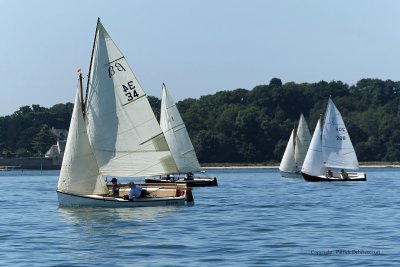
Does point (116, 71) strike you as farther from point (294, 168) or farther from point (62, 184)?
point (294, 168)

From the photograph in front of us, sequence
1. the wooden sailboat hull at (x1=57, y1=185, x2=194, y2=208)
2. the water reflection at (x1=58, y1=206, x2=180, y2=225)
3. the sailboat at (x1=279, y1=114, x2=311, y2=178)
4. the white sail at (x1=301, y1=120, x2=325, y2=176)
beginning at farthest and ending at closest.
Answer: the sailboat at (x1=279, y1=114, x2=311, y2=178), the white sail at (x1=301, y1=120, x2=325, y2=176), the wooden sailboat hull at (x1=57, y1=185, x2=194, y2=208), the water reflection at (x1=58, y1=206, x2=180, y2=225)

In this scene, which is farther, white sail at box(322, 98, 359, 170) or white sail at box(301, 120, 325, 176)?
white sail at box(322, 98, 359, 170)

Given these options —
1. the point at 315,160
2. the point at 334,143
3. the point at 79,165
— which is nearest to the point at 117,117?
the point at 79,165

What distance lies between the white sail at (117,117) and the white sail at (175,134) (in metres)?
29.5

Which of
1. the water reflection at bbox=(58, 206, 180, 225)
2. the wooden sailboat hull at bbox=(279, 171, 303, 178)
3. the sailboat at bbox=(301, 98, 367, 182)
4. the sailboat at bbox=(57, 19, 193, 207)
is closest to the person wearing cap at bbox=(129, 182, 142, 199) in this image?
the water reflection at bbox=(58, 206, 180, 225)

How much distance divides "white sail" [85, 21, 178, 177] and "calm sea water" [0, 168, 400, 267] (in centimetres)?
377

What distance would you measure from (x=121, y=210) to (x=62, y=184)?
11.0 ft

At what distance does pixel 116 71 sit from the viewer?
55.1 metres

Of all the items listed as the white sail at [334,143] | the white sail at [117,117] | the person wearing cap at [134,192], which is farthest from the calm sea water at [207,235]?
the white sail at [334,143]

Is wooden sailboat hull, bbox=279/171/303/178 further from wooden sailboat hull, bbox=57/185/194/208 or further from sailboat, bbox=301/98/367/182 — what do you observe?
wooden sailboat hull, bbox=57/185/194/208

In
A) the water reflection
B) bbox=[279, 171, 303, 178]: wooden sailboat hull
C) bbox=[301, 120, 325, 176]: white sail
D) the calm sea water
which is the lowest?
the calm sea water

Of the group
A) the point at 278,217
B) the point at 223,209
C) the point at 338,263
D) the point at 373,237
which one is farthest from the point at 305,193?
the point at 338,263

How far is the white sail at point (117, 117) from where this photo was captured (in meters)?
54.9

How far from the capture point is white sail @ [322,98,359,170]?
9800cm
